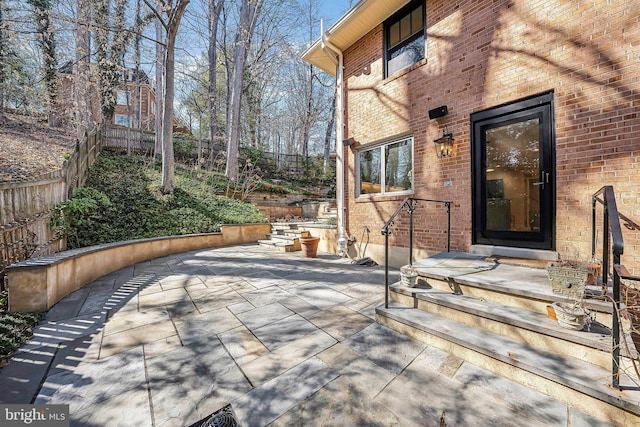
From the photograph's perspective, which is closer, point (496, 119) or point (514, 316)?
point (514, 316)

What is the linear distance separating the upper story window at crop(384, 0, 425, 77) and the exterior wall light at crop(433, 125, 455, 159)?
1803 mm

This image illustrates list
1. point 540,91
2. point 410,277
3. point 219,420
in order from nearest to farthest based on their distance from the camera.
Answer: point 219,420
point 410,277
point 540,91

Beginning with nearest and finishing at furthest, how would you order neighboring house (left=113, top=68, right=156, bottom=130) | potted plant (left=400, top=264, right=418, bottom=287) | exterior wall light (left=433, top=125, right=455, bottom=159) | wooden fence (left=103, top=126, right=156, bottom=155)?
potted plant (left=400, top=264, right=418, bottom=287) < exterior wall light (left=433, top=125, right=455, bottom=159) < wooden fence (left=103, top=126, right=156, bottom=155) < neighboring house (left=113, top=68, right=156, bottom=130)

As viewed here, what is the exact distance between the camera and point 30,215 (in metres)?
3.80

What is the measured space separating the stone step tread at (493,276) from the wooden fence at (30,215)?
210 inches

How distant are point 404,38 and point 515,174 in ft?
11.8

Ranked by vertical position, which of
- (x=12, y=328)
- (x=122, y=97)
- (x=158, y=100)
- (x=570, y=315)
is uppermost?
(x=122, y=97)

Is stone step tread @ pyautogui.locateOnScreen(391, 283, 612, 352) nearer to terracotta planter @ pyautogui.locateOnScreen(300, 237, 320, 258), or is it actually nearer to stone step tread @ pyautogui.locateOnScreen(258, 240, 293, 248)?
terracotta planter @ pyautogui.locateOnScreen(300, 237, 320, 258)

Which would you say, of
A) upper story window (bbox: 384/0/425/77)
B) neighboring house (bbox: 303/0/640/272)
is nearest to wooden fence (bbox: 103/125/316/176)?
neighboring house (bbox: 303/0/640/272)

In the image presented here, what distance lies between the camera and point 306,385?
175 centimetres

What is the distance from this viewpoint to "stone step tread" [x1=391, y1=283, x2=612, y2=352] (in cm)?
176

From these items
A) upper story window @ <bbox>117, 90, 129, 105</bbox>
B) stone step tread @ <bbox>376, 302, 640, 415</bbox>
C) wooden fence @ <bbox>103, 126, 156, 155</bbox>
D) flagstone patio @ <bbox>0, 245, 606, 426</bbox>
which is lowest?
flagstone patio @ <bbox>0, 245, 606, 426</bbox>

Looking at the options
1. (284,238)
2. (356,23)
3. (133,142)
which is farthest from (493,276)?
(133,142)

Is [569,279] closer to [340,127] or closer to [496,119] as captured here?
[496,119]
